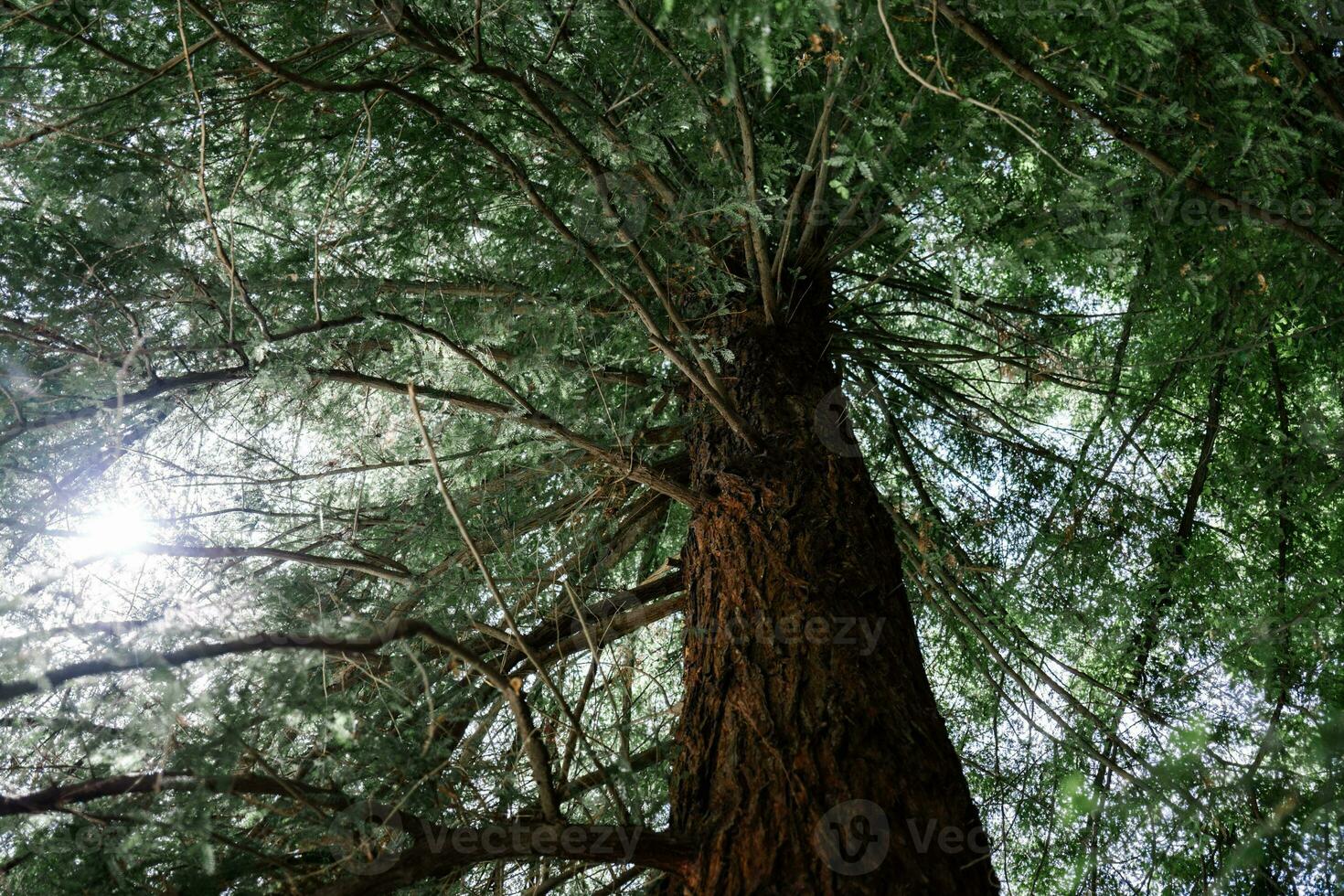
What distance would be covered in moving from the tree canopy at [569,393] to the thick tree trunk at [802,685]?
147 mm

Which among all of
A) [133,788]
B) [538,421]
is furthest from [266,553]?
[133,788]

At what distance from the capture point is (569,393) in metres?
2.80

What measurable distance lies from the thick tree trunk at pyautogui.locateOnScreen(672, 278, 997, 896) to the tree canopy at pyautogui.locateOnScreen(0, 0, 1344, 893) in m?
0.15

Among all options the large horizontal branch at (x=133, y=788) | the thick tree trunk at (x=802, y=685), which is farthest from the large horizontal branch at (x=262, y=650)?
the thick tree trunk at (x=802, y=685)

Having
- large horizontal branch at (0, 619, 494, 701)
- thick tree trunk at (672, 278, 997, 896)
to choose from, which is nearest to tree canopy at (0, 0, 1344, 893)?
large horizontal branch at (0, 619, 494, 701)

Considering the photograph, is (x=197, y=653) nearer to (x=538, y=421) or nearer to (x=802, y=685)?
(x=538, y=421)

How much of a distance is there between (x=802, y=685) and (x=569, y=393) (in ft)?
3.83

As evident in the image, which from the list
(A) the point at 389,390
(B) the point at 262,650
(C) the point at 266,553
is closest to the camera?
(B) the point at 262,650

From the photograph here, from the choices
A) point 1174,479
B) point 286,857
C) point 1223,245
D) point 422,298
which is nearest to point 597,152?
point 422,298

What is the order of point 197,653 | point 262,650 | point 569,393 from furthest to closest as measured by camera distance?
point 569,393
point 262,650
point 197,653

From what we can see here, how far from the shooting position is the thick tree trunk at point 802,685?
1.80 meters

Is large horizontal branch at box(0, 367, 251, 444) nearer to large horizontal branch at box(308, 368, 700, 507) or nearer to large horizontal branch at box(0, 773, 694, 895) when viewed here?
large horizontal branch at box(308, 368, 700, 507)

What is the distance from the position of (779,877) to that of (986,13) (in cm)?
190

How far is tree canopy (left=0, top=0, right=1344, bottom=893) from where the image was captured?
183 cm
